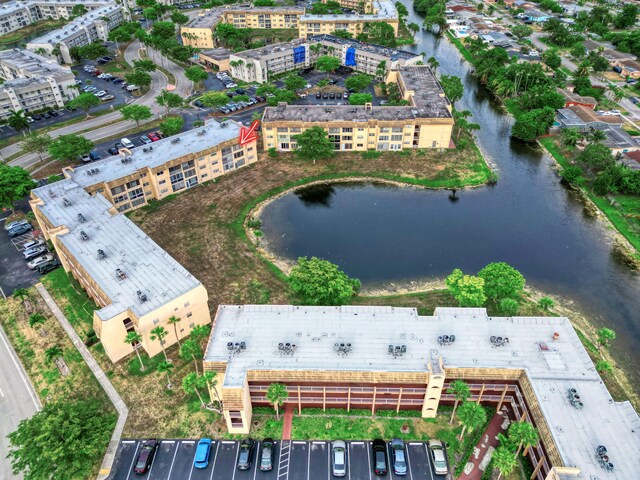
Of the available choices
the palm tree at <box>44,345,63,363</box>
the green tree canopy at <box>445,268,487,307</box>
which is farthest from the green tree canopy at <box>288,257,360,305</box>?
the palm tree at <box>44,345,63,363</box>

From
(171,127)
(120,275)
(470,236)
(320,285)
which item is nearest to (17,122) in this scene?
(171,127)

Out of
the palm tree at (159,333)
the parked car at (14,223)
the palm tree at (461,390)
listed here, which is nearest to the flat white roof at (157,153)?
the parked car at (14,223)

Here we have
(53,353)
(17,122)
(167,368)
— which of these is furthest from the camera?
(17,122)

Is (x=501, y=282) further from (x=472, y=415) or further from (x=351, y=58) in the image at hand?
(x=351, y=58)

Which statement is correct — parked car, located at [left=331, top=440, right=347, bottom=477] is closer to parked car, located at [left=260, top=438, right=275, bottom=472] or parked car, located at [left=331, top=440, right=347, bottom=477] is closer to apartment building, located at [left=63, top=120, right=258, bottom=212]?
parked car, located at [left=260, top=438, right=275, bottom=472]

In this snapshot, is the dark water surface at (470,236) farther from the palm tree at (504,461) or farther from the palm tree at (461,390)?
the palm tree at (504,461)

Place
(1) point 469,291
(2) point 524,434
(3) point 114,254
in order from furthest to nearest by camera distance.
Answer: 1. (3) point 114,254
2. (1) point 469,291
3. (2) point 524,434
